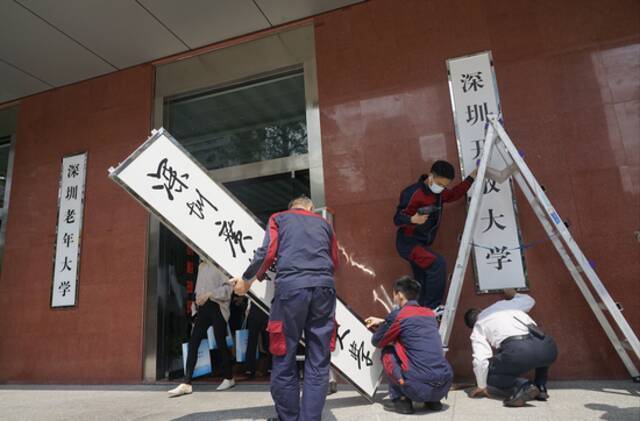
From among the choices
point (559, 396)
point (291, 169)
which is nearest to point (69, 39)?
point (291, 169)

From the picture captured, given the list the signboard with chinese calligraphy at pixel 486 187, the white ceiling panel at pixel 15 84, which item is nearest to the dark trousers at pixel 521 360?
the signboard with chinese calligraphy at pixel 486 187

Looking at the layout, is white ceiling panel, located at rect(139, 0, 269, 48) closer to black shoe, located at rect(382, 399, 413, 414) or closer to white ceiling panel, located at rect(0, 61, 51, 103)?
white ceiling panel, located at rect(0, 61, 51, 103)

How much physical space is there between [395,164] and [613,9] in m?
2.37

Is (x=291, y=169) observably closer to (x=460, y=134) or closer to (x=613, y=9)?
(x=460, y=134)

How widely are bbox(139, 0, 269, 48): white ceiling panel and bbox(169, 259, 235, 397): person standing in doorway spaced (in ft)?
9.36

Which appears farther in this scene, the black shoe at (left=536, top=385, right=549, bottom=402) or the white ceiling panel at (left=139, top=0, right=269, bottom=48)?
the white ceiling panel at (left=139, top=0, right=269, bottom=48)

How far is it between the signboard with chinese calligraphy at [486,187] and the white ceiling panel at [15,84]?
5485mm

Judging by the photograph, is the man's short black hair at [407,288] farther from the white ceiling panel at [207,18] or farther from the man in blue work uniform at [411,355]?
the white ceiling panel at [207,18]

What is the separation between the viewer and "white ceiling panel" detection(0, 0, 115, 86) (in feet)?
16.1

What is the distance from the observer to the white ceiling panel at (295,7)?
4762 mm

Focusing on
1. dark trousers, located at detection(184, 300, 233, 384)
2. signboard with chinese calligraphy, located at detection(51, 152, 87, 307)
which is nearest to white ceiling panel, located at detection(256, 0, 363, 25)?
signboard with chinese calligraphy, located at detection(51, 152, 87, 307)

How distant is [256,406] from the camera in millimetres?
3271

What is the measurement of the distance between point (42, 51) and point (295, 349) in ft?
16.9

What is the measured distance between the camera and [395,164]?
14.2 ft
